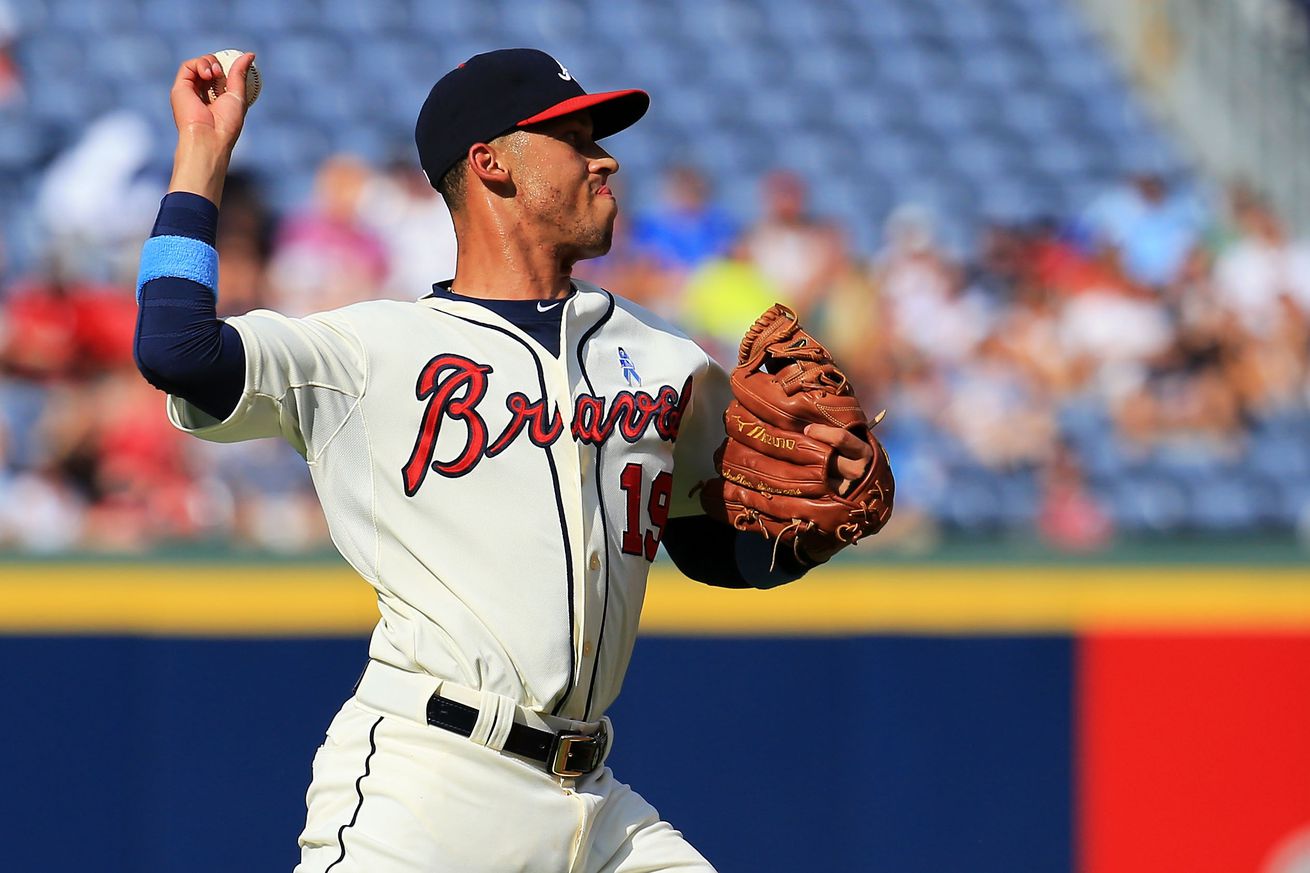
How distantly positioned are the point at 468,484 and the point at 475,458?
4 cm

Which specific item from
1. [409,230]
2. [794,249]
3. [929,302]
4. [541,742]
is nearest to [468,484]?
[541,742]

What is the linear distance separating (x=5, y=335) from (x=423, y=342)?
4300 millimetres

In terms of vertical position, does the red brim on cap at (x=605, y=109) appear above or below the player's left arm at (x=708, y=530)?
above

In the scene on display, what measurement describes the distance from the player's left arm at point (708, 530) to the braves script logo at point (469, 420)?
345 mm

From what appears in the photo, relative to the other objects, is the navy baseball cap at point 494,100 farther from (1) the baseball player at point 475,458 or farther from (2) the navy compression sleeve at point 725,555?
(2) the navy compression sleeve at point 725,555

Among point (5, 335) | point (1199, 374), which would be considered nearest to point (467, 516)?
point (5, 335)

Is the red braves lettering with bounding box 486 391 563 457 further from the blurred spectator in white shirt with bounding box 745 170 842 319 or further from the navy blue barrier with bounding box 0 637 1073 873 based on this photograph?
the blurred spectator in white shirt with bounding box 745 170 842 319

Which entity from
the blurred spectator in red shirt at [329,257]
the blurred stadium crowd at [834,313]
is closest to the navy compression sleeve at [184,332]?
the blurred stadium crowd at [834,313]

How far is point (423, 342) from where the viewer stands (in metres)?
2.78

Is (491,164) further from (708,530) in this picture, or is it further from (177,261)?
(708,530)

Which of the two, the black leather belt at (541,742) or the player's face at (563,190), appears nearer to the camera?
the black leather belt at (541,742)

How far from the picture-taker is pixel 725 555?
3.15 meters

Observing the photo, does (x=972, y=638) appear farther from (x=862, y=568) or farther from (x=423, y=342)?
(x=423, y=342)

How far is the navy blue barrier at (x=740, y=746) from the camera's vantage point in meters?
4.80
